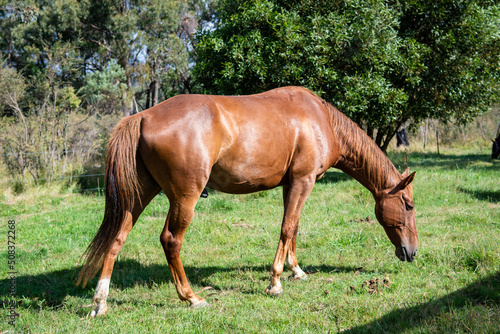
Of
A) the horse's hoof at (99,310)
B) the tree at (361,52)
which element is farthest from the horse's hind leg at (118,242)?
the tree at (361,52)

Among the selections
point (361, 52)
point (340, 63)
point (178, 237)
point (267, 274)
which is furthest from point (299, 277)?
point (340, 63)

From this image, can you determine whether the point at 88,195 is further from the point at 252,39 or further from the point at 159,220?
the point at 252,39

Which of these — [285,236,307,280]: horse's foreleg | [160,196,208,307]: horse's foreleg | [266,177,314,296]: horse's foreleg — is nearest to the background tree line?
[266,177,314,296]: horse's foreleg

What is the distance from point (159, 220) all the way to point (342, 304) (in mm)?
4124

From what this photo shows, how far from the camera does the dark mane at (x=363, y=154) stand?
4.64 metres

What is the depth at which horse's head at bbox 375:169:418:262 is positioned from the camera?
4.44m

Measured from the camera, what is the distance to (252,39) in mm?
9617

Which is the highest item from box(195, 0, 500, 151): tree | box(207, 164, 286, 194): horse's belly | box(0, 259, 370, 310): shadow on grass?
box(195, 0, 500, 151): tree

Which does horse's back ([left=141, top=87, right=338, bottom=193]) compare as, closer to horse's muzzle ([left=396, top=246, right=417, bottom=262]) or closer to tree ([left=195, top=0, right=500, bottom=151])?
horse's muzzle ([left=396, top=246, right=417, bottom=262])

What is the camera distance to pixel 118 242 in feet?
12.1

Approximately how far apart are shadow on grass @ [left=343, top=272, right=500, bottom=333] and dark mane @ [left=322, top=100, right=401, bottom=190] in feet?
4.80

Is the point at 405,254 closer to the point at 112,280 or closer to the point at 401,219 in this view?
the point at 401,219

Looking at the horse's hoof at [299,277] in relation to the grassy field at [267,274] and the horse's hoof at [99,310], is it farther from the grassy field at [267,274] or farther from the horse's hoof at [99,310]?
the horse's hoof at [99,310]

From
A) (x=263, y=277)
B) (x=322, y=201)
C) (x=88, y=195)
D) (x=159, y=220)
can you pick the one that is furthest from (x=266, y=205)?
(x=88, y=195)
